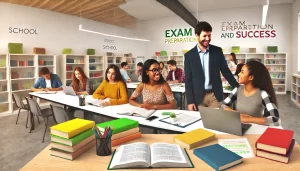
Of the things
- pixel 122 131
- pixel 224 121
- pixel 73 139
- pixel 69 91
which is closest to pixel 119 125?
pixel 122 131

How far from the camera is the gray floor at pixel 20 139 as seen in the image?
320 centimetres

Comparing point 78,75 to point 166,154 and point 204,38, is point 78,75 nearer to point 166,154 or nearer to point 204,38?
point 204,38

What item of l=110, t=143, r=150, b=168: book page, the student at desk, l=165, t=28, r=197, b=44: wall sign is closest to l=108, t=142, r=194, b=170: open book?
l=110, t=143, r=150, b=168: book page

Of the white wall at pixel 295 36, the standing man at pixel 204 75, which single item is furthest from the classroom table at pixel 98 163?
the white wall at pixel 295 36

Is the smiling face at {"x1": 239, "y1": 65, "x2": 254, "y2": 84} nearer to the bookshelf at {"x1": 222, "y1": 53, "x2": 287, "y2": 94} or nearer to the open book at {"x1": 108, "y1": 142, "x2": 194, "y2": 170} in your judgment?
the open book at {"x1": 108, "y1": 142, "x2": 194, "y2": 170}

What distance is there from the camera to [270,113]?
2.01 m

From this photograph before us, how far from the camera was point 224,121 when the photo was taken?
1709mm

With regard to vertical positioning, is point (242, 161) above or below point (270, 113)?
below

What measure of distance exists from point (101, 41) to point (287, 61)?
8291 millimetres

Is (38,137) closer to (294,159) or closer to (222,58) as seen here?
(222,58)

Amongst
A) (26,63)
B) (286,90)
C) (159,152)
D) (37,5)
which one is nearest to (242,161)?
(159,152)

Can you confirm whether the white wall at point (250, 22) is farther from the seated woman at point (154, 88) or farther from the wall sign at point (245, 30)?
the seated woman at point (154, 88)

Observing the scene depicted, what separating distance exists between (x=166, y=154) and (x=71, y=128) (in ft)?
1.98

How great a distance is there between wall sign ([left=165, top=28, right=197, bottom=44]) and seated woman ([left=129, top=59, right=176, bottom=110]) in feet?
27.0
